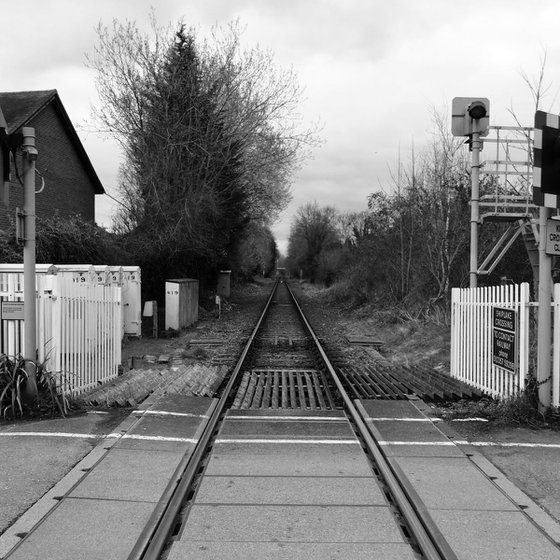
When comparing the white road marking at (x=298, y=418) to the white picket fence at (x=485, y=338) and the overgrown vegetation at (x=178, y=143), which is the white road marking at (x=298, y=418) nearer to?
the white picket fence at (x=485, y=338)

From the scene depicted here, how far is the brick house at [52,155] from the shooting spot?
2214 cm

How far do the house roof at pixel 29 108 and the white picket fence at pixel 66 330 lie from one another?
14432mm

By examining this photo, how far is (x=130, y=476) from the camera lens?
4.73 metres

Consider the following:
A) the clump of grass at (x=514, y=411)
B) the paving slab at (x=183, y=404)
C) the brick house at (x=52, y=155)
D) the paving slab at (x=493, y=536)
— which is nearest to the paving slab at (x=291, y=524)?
the paving slab at (x=493, y=536)

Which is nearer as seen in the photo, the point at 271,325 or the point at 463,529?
the point at 463,529

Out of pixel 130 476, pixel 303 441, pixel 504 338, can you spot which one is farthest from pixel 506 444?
pixel 130 476

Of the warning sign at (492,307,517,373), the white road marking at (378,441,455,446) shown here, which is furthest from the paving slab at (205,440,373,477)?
the warning sign at (492,307,517,373)

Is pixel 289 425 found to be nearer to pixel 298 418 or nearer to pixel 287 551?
pixel 298 418

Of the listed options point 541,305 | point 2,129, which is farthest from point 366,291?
point 2,129

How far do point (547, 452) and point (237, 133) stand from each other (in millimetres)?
21528

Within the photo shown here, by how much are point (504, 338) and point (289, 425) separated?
3004mm

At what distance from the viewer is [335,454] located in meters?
5.39

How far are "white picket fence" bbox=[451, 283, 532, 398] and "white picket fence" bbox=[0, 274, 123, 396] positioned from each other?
5.51m

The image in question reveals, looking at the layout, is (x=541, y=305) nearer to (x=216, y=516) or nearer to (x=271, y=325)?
(x=216, y=516)
